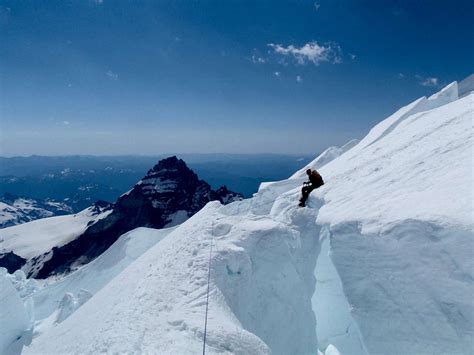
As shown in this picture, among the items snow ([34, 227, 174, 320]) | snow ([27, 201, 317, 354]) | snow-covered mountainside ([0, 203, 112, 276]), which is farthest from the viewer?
snow-covered mountainside ([0, 203, 112, 276])

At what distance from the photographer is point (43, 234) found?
159 metres

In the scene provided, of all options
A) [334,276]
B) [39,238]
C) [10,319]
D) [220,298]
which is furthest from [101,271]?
[39,238]

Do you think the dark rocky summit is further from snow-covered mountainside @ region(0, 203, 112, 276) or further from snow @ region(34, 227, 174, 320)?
snow @ region(34, 227, 174, 320)

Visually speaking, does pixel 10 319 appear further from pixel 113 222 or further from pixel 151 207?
pixel 151 207

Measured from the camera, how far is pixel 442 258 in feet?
26.3

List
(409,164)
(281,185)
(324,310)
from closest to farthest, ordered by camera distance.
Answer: (409,164) → (324,310) → (281,185)

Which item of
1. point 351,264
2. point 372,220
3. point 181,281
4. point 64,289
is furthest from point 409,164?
point 64,289

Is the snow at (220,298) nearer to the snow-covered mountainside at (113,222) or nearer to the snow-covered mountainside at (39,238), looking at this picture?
the snow-covered mountainside at (113,222)

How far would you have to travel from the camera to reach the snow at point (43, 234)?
138 meters

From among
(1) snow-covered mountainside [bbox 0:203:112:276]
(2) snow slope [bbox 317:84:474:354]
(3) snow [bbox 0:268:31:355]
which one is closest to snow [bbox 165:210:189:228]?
(1) snow-covered mountainside [bbox 0:203:112:276]

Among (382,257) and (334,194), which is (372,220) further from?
(334,194)

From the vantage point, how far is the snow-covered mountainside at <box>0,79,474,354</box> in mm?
7977

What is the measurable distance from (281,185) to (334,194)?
9.18 m

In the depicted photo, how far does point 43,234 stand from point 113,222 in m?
50.8
